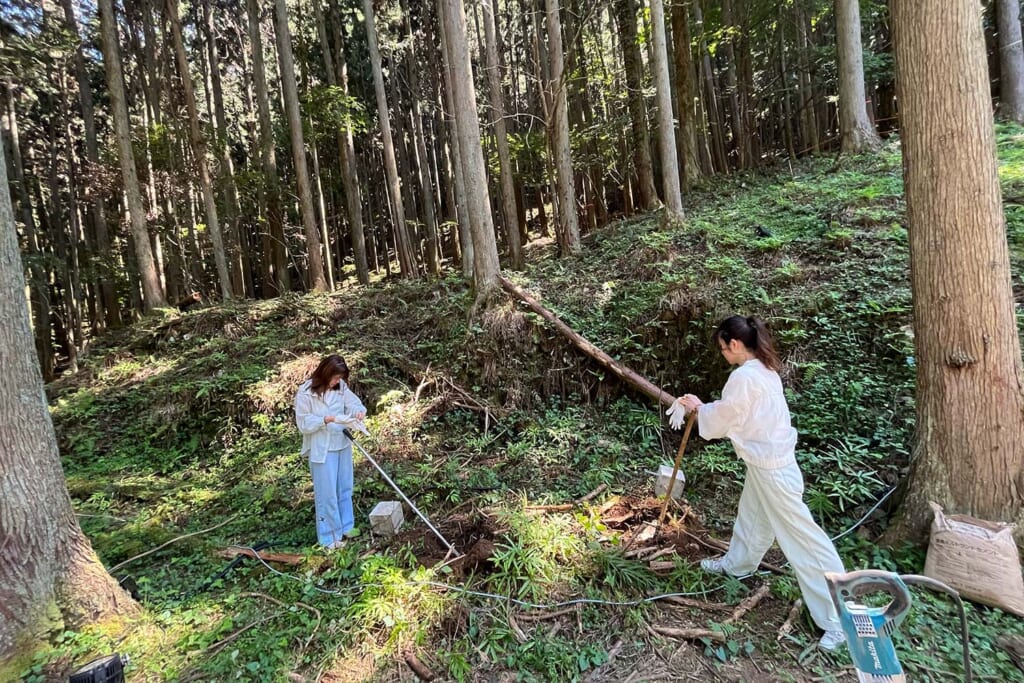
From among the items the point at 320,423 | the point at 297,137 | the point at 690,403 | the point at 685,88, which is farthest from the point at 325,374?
the point at 685,88

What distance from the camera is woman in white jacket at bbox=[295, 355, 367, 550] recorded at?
13.7 ft

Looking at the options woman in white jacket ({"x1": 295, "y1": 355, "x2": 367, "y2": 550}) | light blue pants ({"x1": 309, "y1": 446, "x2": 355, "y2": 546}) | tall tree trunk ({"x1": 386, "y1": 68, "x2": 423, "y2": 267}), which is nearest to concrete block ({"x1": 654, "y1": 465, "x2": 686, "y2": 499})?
woman in white jacket ({"x1": 295, "y1": 355, "x2": 367, "y2": 550})

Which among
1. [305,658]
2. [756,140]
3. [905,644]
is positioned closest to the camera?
[905,644]

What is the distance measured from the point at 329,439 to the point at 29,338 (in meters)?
2.05

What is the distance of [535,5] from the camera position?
13.6m

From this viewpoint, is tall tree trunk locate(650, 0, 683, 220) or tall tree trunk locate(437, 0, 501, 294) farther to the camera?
tall tree trunk locate(650, 0, 683, 220)

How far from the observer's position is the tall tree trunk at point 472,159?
736 cm

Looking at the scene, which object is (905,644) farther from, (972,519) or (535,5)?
(535,5)

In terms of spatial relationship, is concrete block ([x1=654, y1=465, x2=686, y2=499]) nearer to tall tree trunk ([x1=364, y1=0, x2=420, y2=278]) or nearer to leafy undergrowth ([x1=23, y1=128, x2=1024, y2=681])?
leafy undergrowth ([x1=23, y1=128, x2=1024, y2=681])

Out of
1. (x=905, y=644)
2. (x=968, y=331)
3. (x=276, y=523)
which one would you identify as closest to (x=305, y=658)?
(x=276, y=523)

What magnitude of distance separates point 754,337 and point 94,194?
64.3 ft

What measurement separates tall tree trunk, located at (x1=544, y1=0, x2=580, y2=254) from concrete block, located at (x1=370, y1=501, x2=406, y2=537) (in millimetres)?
7598

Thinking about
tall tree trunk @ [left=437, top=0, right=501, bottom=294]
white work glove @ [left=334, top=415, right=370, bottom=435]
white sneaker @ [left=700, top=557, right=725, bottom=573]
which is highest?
tall tree trunk @ [left=437, top=0, right=501, bottom=294]

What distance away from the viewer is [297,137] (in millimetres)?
12508
